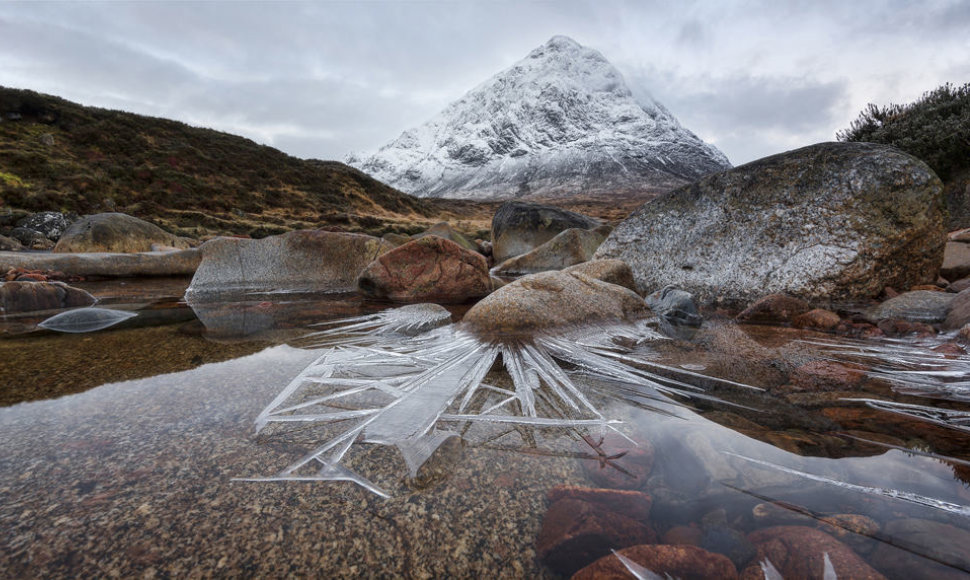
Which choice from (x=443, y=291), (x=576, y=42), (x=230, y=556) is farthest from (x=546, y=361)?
(x=576, y=42)

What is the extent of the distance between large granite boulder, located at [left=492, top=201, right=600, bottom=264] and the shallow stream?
34.0 ft

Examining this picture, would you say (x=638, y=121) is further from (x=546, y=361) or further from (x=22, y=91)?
(x=546, y=361)

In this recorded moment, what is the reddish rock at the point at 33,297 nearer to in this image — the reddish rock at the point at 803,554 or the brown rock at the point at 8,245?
the reddish rock at the point at 803,554

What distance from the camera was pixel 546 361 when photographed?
2.13 metres

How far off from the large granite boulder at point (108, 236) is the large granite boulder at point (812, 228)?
41.7ft

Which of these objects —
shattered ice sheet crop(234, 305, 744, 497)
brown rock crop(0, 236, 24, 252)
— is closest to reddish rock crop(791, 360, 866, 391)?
shattered ice sheet crop(234, 305, 744, 497)

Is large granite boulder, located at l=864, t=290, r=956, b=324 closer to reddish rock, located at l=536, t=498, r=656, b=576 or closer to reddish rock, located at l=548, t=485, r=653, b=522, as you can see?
reddish rock, located at l=548, t=485, r=653, b=522

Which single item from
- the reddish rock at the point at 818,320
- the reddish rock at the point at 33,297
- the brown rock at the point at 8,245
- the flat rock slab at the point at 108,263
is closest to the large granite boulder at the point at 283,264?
the reddish rock at the point at 33,297

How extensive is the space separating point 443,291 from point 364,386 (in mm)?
3521

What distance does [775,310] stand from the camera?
3344 mm

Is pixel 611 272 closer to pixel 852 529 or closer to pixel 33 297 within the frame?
pixel 852 529

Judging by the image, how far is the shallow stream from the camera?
2.64 feet

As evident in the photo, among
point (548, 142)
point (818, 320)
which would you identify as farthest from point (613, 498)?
point (548, 142)

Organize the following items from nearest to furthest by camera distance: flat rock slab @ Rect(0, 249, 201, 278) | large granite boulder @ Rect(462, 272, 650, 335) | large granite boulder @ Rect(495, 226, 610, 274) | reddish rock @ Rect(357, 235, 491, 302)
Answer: large granite boulder @ Rect(462, 272, 650, 335) < reddish rock @ Rect(357, 235, 491, 302) < flat rock slab @ Rect(0, 249, 201, 278) < large granite boulder @ Rect(495, 226, 610, 274)
